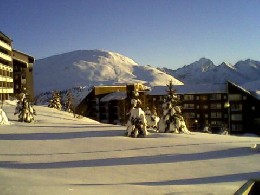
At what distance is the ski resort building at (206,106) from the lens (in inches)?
3561

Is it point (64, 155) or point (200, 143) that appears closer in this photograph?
point (64, 155)

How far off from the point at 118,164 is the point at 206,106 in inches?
3139

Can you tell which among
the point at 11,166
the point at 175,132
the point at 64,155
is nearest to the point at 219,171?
the point at 64,155

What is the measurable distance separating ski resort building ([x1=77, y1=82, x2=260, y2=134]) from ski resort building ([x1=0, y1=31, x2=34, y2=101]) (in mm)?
21696

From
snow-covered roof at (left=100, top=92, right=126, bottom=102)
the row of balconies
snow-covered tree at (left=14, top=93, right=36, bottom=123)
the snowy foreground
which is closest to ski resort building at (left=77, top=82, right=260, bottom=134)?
snow-covered roof at (left=100, top=92, right=126, bottom=102)

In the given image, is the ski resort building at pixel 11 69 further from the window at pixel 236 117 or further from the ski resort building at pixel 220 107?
the window at pixel 236 117

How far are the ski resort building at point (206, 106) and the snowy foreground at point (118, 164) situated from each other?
53.5 metres

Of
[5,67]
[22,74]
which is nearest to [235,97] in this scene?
[22,74]

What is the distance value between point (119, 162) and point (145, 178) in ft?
11.1

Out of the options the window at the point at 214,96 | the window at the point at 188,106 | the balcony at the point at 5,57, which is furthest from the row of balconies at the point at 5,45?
the window at the point at 214,96

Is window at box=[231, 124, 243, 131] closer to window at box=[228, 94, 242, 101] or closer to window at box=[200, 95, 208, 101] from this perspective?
window at box=[228, 94, 242, 101]

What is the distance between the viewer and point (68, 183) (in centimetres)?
1527

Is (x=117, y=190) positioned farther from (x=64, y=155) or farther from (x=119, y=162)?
(x=64, y=155)

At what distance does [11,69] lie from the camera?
80188 millimetres
